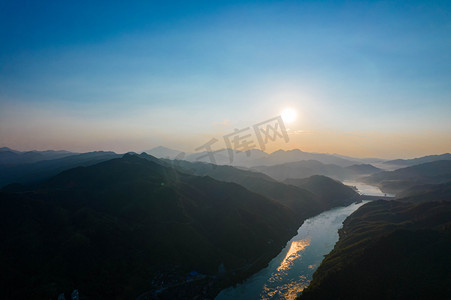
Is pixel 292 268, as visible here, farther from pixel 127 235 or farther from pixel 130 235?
pixel 127 235

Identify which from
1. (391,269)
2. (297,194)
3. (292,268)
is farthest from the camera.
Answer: (297,194)

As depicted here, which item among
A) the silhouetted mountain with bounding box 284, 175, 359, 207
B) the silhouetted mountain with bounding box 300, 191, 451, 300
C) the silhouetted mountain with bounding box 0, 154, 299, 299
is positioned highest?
the silhouetted mountain with bounding box 0, 154, 299, 299

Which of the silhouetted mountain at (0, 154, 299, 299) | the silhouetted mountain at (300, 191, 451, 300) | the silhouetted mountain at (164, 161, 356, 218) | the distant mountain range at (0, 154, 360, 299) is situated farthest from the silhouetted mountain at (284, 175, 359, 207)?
the silhouetted mountain at (300, 191, 451, 300)

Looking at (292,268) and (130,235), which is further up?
(130,235)

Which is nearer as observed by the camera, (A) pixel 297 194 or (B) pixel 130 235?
(B) pixel 130 235

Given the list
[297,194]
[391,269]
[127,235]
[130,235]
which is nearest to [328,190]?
[297,194]

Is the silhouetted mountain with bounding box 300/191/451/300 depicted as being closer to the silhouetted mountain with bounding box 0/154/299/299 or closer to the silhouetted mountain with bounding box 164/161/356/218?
the silhouetted mountain with bounding box 0/154/299/299

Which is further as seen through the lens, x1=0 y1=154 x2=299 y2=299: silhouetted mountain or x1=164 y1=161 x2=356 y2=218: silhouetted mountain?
x1=164 y1=161 x2=356 y2=218: silhouetted mountain
